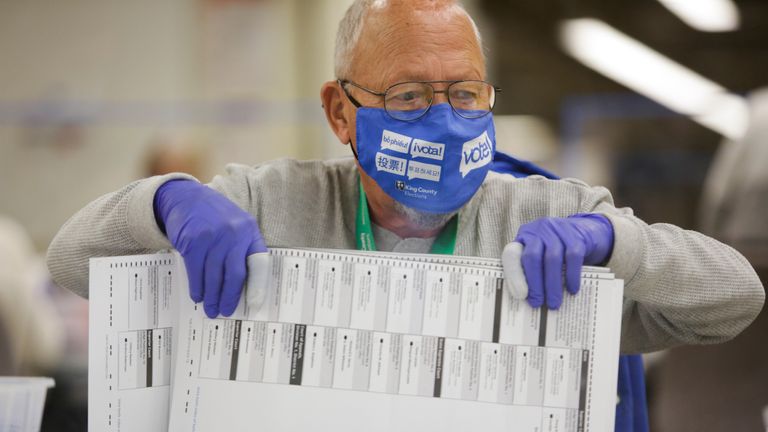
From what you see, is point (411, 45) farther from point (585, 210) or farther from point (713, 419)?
point (713, 419)

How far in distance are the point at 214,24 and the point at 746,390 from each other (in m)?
3.87

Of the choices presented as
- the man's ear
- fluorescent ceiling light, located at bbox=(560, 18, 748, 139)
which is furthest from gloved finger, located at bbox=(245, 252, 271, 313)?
fluorescent ceiling light, located at bbox=(560, 18, 748, 139)

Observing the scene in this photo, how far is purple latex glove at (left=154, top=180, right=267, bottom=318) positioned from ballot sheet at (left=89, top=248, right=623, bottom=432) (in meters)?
0.03

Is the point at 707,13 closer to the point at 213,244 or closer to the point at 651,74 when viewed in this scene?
the point at 651,74

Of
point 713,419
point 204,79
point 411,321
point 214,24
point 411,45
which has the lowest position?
point 713,419

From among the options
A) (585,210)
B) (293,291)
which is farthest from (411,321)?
(585,210)

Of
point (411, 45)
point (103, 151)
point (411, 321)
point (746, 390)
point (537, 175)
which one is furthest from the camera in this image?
point (103, 151)

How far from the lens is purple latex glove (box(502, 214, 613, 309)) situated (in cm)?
121

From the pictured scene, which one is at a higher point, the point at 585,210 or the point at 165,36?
the point at 165,36

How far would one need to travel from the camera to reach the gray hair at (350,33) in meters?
1.70

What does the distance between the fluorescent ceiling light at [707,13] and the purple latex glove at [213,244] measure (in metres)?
5.18

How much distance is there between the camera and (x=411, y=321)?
123 centimetres

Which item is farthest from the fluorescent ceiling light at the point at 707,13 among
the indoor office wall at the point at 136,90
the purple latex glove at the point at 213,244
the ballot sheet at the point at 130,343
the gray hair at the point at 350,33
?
the ballot sheet at the point at 130,343

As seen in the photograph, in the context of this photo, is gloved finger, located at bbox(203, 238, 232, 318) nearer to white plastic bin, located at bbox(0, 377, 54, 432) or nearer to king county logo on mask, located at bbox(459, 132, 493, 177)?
white plastic bin, located at bbox(0, 377, 54, 432)
